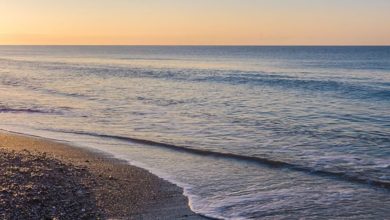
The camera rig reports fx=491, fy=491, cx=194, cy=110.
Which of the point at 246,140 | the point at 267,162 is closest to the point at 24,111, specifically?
the point at 246,140

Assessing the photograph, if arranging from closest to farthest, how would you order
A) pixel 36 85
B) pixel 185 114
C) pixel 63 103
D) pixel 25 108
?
pixel 185 114 → pixel 25 108 → pixel 63 103 → pixel 36 85

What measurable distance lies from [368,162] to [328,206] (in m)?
4.12

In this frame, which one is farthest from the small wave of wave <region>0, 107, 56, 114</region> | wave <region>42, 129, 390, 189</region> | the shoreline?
the shoreline

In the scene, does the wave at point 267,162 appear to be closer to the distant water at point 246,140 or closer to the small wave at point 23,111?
the distant water at point 246,140

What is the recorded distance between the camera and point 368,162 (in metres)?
13.2

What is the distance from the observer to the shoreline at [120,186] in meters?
9.03

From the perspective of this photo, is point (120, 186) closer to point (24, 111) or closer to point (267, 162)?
point (267, 162)

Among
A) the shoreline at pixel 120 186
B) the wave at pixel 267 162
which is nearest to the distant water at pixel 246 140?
the wave at pixel 267 162

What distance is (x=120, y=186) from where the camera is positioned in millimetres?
10570

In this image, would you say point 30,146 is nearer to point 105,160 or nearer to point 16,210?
point 105,160

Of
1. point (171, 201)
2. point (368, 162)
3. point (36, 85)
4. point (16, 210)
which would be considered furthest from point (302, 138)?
point (36, 85)

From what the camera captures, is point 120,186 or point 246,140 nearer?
point 120,186

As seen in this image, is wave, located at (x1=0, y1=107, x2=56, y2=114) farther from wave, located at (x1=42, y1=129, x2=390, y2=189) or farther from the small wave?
wave, located at (x1=42, y1=129, x2=390, y2=189)

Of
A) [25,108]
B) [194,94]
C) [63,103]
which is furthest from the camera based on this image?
[194,94]
